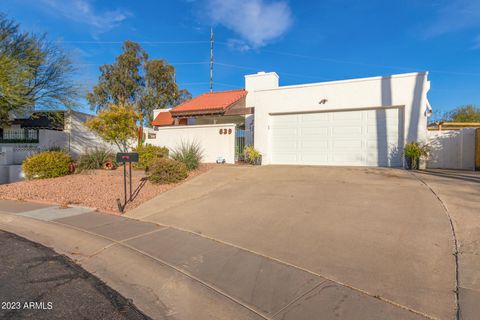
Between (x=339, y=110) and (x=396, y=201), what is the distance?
7373 millimetres

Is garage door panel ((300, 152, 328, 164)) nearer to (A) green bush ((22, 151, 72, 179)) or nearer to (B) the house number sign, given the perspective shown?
(B) the house number sign

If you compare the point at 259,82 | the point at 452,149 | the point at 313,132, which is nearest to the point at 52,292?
the point at 313,132

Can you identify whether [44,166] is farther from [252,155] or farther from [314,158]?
[314,158]

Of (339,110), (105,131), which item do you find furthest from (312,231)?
(105,131)

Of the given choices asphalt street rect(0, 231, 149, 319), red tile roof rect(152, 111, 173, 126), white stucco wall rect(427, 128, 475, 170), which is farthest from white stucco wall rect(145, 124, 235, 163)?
asphalt street rect(0, 231, 149, 319)

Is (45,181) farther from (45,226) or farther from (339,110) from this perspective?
(339,110)

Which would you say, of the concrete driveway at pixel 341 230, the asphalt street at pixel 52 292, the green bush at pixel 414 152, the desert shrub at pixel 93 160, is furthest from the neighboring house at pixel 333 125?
the asphalt street at pixel 52 292

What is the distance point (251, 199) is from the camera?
26.7ft

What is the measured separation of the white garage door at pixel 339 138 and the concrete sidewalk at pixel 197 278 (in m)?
9.46

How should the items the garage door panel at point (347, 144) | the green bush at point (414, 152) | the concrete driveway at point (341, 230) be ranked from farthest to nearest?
the garage door panel at point (347, 144) → the green bush at point (414, 152) → the concrete driveway at point (341, 230)

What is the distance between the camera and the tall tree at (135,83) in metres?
33.7

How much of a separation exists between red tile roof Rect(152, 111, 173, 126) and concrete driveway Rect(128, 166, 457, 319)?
14868mm

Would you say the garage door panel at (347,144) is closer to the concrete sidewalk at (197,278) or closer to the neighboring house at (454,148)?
the neighboring house at (454,148)

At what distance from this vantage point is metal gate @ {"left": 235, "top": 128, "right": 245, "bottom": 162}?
15.8m
